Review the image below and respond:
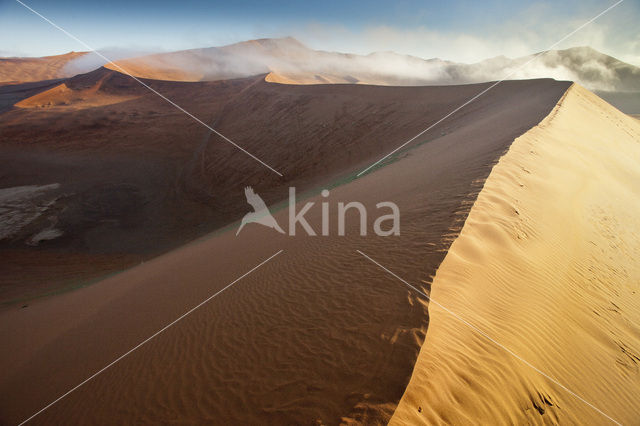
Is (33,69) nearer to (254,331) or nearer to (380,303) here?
(254,331)

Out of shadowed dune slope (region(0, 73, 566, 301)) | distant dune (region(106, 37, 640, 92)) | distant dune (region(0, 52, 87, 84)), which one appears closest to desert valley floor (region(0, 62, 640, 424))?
shadowed dune slope (region(0, 73, 566, 301))

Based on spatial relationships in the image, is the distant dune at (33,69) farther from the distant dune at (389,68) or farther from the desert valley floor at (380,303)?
the desert valley floor at (380,303)

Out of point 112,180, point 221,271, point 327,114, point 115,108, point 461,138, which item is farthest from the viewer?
point 115,108

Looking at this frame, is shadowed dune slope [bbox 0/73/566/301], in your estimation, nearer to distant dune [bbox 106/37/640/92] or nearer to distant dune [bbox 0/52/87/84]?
distant dune [bbox 106/37/640/92]

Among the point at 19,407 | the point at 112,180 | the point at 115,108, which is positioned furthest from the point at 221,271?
the point at 115,108

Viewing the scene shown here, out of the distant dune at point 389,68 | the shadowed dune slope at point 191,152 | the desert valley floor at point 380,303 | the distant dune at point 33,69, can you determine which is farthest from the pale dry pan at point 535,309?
the distant dune at point 33,69

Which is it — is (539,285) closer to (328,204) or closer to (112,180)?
(328,204)
